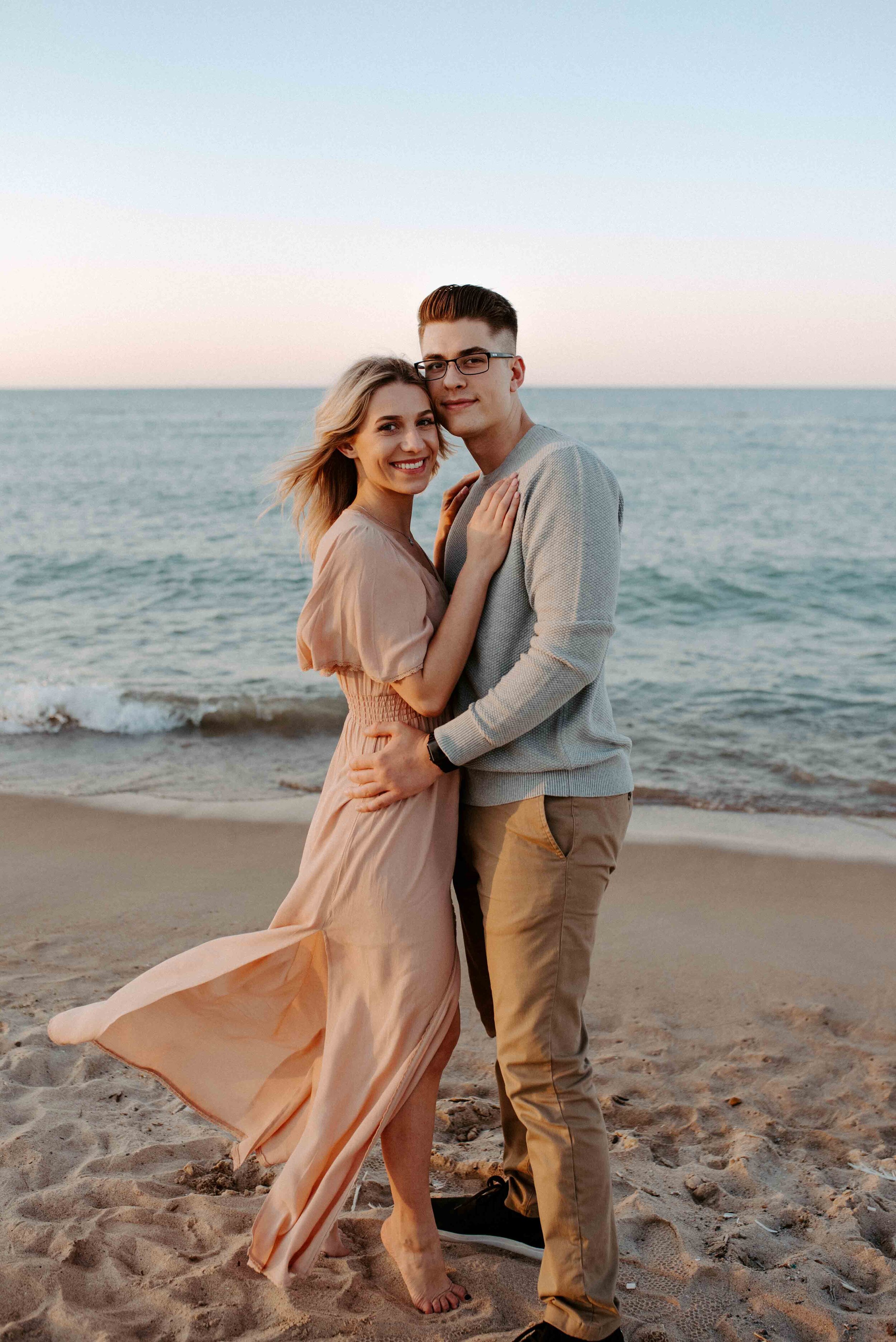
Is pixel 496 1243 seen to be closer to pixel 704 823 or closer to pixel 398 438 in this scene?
pixel 398 438

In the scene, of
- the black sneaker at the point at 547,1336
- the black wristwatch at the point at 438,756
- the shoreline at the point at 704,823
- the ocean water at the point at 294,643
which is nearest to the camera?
the black sneaker at the point at 547,1336

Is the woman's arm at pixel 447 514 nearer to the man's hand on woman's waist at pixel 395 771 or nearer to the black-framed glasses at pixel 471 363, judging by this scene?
the black-framed glasses at pixel 471 363

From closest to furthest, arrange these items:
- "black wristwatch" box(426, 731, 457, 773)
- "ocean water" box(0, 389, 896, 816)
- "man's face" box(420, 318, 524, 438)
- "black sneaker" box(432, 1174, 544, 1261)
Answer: "black wristwatch" box(426, 731, 457, 773)
"man's face" box(420, 318, 524, 438)
"black sneaker" box(432, 1174, 544, 1261)
"ocean water" box(0, 389, 896, 816)

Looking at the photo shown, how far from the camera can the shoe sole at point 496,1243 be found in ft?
9.34

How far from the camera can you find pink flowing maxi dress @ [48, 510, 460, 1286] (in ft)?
8.36

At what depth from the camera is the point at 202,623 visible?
1281 centimetres

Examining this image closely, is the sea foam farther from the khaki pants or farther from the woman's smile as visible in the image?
the khaki pants

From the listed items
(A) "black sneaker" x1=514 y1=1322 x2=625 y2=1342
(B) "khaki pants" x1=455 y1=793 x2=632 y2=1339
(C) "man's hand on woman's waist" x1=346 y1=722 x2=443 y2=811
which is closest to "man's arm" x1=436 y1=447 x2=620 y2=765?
(C) "man's hand on woman's waist" x1=346 y1=722 x2=443 y2=811

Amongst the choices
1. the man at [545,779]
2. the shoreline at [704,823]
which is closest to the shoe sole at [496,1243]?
the man at [545,779]

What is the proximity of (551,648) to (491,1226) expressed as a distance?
175cm

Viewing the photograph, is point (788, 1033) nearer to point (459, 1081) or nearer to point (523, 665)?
point (459, 1081)

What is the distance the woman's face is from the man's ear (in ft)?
0.78

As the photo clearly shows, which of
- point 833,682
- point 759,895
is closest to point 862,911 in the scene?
point 759,895

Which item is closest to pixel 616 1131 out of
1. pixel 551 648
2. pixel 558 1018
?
pixel 558 1018
